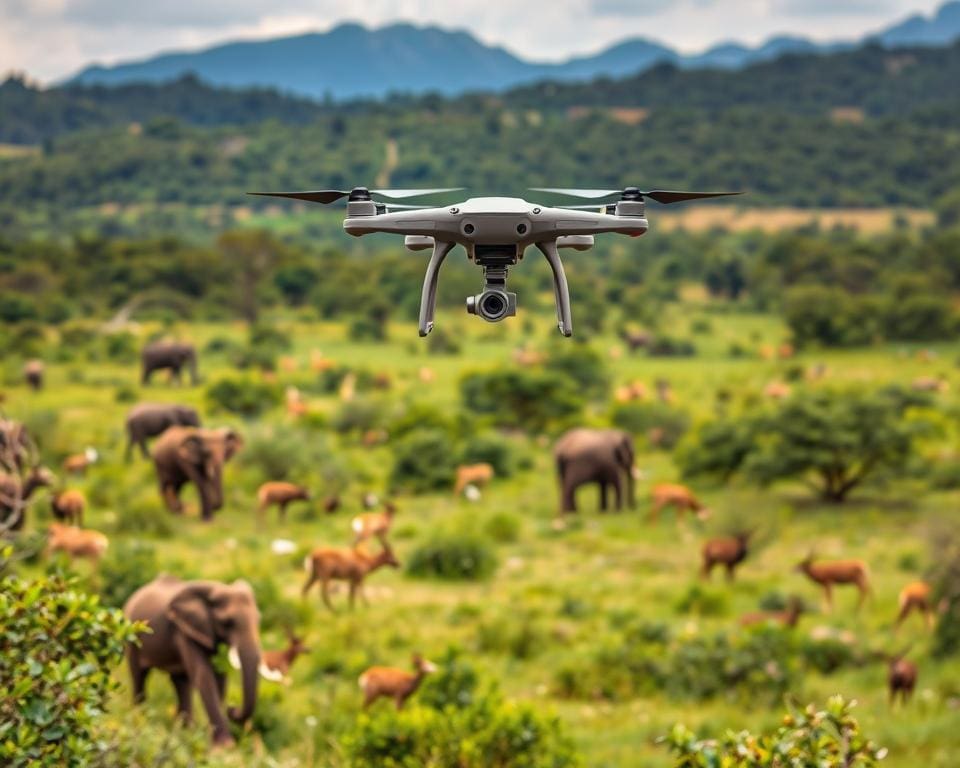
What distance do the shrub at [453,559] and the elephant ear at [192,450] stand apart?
5113mm

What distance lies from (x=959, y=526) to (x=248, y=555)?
11937mm

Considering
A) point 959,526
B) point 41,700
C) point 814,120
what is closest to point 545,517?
point 959,526

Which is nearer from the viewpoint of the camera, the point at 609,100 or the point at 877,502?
the point at 877,502

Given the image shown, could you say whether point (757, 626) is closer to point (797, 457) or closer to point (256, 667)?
point (256, 667)

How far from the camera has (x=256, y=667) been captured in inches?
564

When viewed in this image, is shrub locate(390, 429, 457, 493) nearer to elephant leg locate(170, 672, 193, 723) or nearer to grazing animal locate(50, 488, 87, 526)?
grazing animal locate(50, 488, 87, 526)

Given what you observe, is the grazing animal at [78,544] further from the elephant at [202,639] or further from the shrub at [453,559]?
the elephant at [202,639]

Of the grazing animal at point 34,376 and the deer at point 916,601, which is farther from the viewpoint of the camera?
the grazing animal at point 34,376

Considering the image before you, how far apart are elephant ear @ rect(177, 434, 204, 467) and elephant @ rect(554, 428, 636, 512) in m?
7.30

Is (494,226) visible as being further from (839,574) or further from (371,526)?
(371,526)

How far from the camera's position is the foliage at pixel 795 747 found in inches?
345

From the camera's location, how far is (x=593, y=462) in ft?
93.6

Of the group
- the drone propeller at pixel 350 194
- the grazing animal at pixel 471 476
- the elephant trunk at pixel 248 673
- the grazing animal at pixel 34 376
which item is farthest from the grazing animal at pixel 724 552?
the grazing animal at pixel 34 376

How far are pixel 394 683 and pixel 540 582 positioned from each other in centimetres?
770
